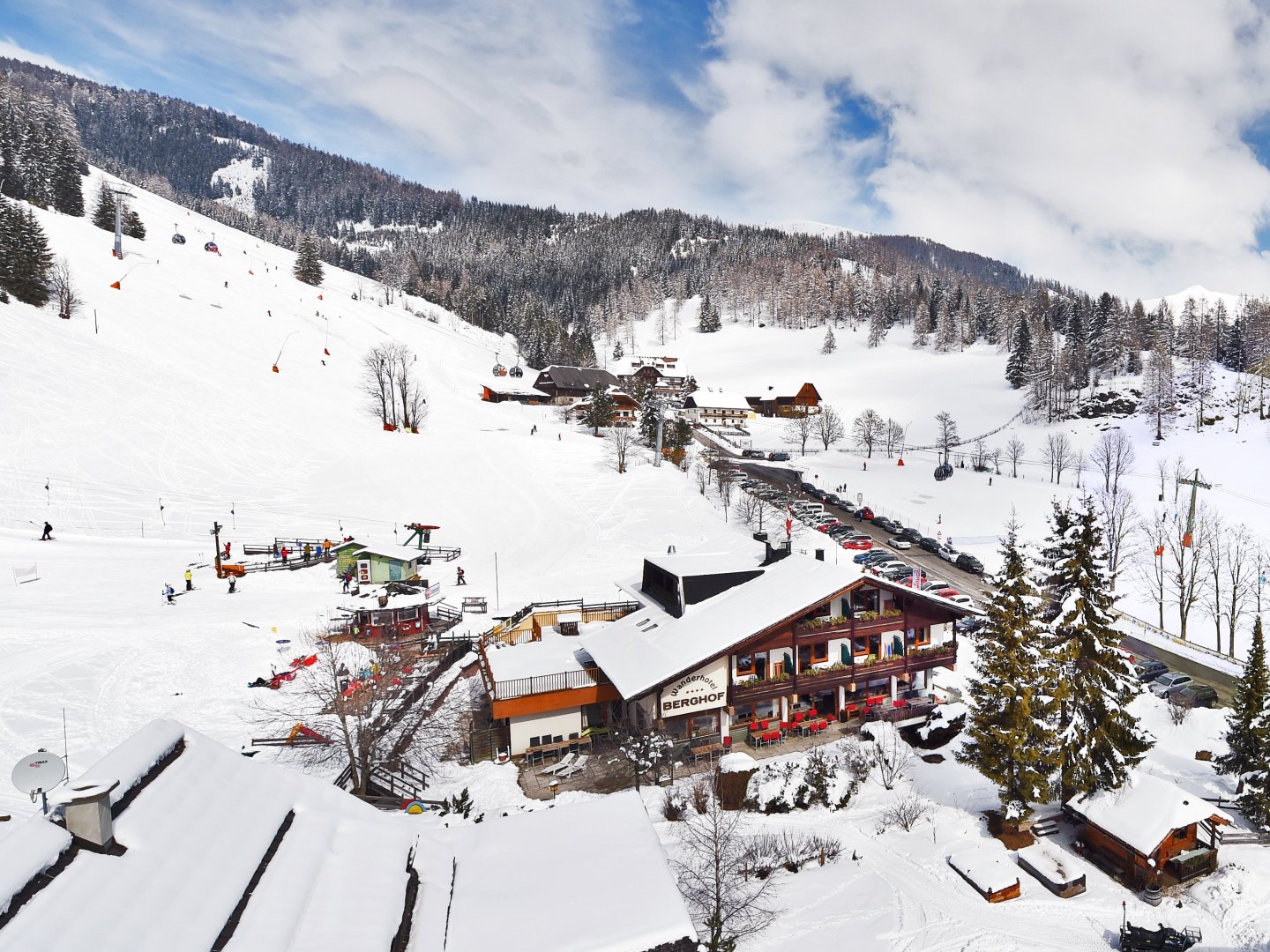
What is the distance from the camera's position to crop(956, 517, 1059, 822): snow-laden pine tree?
19.5 metres

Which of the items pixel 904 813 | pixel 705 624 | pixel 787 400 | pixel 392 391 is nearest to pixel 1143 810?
pixel 904 813

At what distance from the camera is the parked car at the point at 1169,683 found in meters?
30.2

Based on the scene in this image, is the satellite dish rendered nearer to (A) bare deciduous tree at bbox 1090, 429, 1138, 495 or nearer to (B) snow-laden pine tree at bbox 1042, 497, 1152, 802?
(B) snow-laden pine tree at bbox 1042, 497, 1152, 802

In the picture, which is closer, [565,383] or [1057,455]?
[1057,455]

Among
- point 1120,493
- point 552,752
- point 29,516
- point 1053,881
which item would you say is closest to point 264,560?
point 29,516

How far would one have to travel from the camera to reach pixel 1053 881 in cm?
1775

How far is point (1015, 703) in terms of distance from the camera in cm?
1970

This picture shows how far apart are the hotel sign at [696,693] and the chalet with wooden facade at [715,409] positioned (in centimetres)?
8749

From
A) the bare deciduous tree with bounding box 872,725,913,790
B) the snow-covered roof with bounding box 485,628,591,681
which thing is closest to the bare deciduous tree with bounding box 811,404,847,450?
the bare deciduous tree with bounding box 872,725,913,790

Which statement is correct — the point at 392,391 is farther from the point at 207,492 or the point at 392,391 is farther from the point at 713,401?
the point at 713,401

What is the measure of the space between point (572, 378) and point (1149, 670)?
8917 cm

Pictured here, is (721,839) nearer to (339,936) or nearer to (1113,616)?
(339,936)

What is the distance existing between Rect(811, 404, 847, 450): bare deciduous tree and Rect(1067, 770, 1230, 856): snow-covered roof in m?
75.9

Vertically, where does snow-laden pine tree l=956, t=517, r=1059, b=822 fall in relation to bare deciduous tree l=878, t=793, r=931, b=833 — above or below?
above
